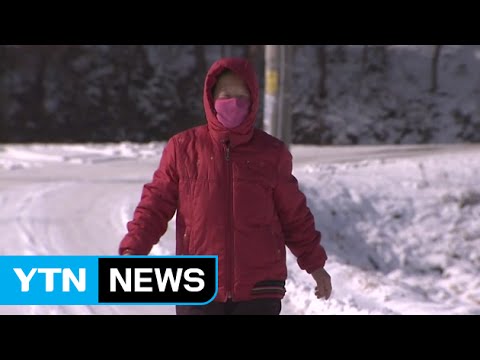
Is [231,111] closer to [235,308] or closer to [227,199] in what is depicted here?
[227,199]

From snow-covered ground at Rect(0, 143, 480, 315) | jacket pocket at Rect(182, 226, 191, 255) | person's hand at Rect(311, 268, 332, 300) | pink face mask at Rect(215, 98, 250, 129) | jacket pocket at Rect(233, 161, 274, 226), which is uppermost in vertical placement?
pink face mask at Rect(215, 98, 250, 129)

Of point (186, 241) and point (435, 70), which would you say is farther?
point (435, 70)

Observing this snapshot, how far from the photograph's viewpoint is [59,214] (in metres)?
8.92

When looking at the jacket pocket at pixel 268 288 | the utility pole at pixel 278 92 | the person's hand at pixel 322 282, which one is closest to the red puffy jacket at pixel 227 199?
the jacket pocket at pixel 268 288

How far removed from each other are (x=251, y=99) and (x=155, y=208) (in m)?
0.64

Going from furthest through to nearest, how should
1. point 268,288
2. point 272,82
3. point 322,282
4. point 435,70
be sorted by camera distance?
1. point 435,70
2. point 272,82
3. point 322,282
4. point 268,288

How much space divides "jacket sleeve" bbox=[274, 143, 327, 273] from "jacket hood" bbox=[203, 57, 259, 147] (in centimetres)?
22

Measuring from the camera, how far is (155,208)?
10.2 feet

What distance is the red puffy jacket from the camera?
3.04 meters

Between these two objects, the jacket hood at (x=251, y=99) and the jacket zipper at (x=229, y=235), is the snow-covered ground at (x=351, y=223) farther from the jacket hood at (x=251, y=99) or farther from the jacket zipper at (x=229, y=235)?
the jacket hood at (x=251, y=99)

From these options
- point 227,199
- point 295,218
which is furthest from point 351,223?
point 227,199

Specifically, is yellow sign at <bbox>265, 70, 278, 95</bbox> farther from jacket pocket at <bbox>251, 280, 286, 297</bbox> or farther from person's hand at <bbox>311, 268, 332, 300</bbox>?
jacket pocket at <bbox>251, 280, 286, 297</bbox>

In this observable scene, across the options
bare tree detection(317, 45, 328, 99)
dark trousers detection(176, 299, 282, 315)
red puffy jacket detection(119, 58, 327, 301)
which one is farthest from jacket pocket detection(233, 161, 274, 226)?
bare tree detection(317, 45, 328, 99)

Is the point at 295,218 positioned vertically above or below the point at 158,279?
above
